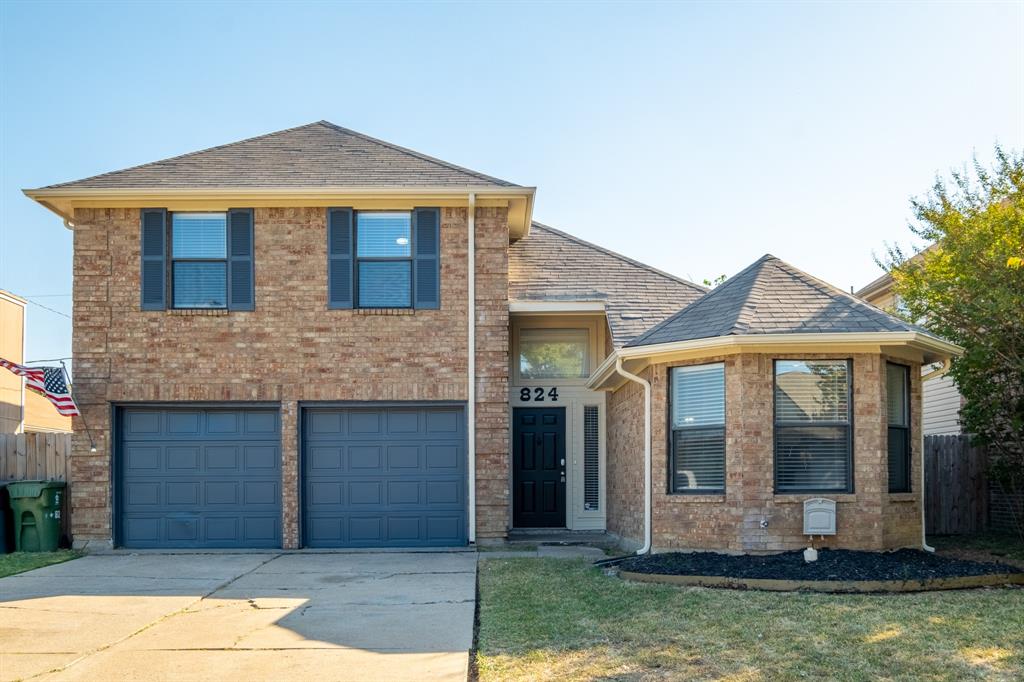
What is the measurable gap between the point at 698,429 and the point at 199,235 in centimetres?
759

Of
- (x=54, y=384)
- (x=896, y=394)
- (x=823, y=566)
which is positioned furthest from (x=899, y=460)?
(x=54, y=384)

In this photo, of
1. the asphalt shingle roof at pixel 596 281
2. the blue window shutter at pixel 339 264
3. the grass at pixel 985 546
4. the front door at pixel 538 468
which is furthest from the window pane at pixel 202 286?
the grass at pixel 985 546

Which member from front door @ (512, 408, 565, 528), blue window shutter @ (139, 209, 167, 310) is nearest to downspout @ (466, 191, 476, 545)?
front door @ (512, 408, 565, 528)

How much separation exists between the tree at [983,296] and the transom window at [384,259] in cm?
693

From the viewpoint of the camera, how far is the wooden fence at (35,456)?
15.1 metres

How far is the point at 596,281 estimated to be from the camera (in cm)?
1609

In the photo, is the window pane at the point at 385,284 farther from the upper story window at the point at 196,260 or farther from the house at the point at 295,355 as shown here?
the upper story window at the point at 196,260

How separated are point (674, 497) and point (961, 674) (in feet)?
17.8

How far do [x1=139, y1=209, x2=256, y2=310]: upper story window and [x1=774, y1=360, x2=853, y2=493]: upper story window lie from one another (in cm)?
747

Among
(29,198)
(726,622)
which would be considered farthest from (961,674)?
(29,198)

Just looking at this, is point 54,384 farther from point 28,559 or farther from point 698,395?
point 698,395

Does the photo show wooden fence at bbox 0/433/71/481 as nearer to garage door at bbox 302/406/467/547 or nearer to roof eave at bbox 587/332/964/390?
garage door at bbox 302/406/467/547

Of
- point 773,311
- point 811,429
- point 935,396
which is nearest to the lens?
point 811,429

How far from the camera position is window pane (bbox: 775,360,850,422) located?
11578 millimetres
